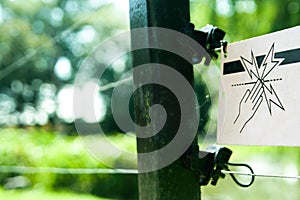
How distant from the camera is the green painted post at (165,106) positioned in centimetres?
44

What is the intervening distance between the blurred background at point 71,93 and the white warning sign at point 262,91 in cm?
7

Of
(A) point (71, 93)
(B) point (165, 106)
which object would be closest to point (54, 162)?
(A) point (71, 93)

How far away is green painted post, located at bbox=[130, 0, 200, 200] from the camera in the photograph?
44 cm

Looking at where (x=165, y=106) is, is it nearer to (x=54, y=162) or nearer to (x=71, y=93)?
(x=71, y=93)

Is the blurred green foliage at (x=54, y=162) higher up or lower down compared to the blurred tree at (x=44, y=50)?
lower down

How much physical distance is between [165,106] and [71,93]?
104 cm

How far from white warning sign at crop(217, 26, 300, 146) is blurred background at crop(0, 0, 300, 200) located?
7 centimetres

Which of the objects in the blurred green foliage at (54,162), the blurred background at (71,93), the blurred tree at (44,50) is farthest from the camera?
the blurred tree at (44,50)

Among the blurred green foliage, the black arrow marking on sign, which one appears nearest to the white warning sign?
the black arrow marking on sign

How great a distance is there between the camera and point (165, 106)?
0.44m

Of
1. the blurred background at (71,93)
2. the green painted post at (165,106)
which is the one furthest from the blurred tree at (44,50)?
the green painted post at (165,106)

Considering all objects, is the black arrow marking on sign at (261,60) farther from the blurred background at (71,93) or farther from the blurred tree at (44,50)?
the blurred tree at (44,50)

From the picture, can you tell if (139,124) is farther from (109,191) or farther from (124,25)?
(109,191)

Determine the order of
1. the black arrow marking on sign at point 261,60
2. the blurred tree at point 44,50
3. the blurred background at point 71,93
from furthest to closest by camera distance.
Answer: the blurred tree at point 44,50 < the blurred background at point 71,93 < the black arrow marking on sign at point 261,60
